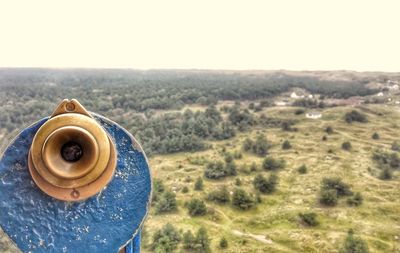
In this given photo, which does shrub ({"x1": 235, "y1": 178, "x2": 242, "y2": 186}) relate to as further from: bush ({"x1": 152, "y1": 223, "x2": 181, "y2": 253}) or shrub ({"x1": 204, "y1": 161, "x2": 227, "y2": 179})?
bush ({"x1": 152, "y1": 223, "x2": 181, "y2": 253})

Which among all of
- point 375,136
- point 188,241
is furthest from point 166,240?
point 375,136

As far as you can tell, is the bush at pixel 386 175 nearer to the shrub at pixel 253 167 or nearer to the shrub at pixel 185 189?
the shrub at pixel 253 167

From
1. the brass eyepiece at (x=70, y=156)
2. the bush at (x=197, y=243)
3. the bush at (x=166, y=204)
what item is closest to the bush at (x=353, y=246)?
the bush at (x=197, y=243)

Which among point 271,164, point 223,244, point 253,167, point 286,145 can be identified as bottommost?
point 223,244

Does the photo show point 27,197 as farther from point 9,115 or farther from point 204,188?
point 9,115

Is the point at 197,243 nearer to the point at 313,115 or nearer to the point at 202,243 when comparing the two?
the point at 202,243

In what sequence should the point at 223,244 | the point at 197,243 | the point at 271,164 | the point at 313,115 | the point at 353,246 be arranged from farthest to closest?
the point at 313,115 < the point at 271,164 < the point at 223,244 < the point at 197,243 < the point at 353,246
